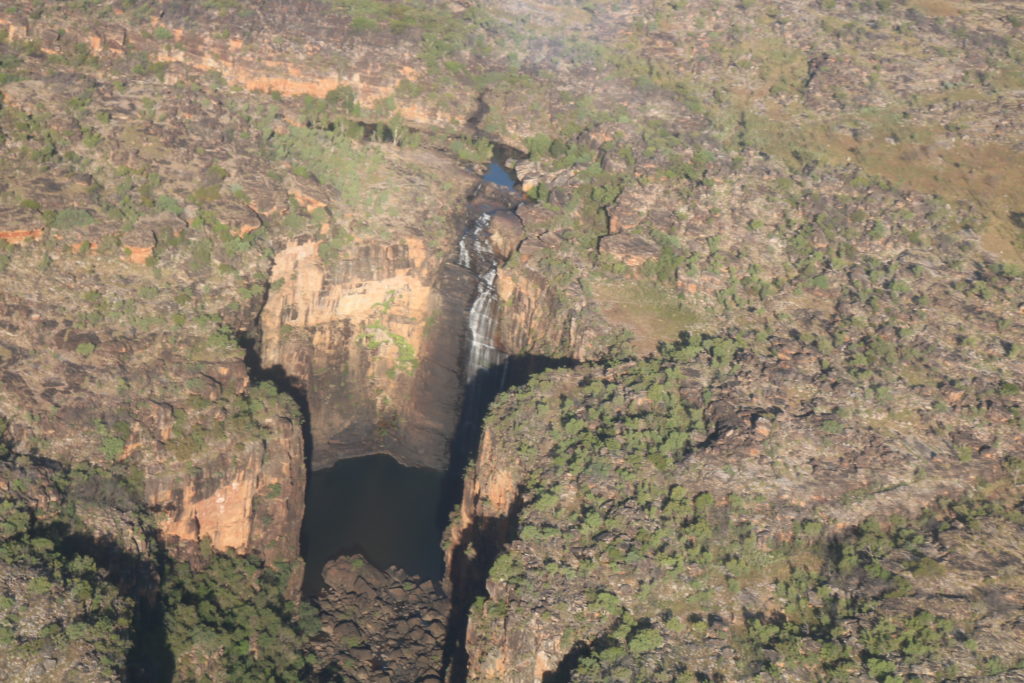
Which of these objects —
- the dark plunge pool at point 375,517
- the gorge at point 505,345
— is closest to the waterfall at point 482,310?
the gorge at point 505,345

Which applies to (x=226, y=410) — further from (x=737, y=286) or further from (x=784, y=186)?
(x=784, y=186)

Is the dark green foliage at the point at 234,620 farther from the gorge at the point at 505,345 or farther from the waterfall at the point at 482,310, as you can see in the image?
the waterfall at the point at 482,310

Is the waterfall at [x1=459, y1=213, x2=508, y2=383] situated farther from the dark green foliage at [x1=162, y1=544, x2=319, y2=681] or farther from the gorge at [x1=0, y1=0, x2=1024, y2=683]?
the dark green foliage at [x1=162, y1=544, x2=319, y2=681]

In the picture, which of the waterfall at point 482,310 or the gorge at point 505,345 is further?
the waterfall at point 482,310

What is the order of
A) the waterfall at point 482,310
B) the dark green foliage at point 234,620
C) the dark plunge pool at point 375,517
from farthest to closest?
1. the waterfall at point 482,310
2. the dark plunge pool at point 375,517
3. the dark green foliage at point 234,620

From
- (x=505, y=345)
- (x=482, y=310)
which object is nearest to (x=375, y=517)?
(x=505, y=345)

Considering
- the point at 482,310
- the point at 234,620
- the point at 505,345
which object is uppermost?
the point at 482,310

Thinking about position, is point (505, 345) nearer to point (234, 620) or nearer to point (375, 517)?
point (375, 517)
